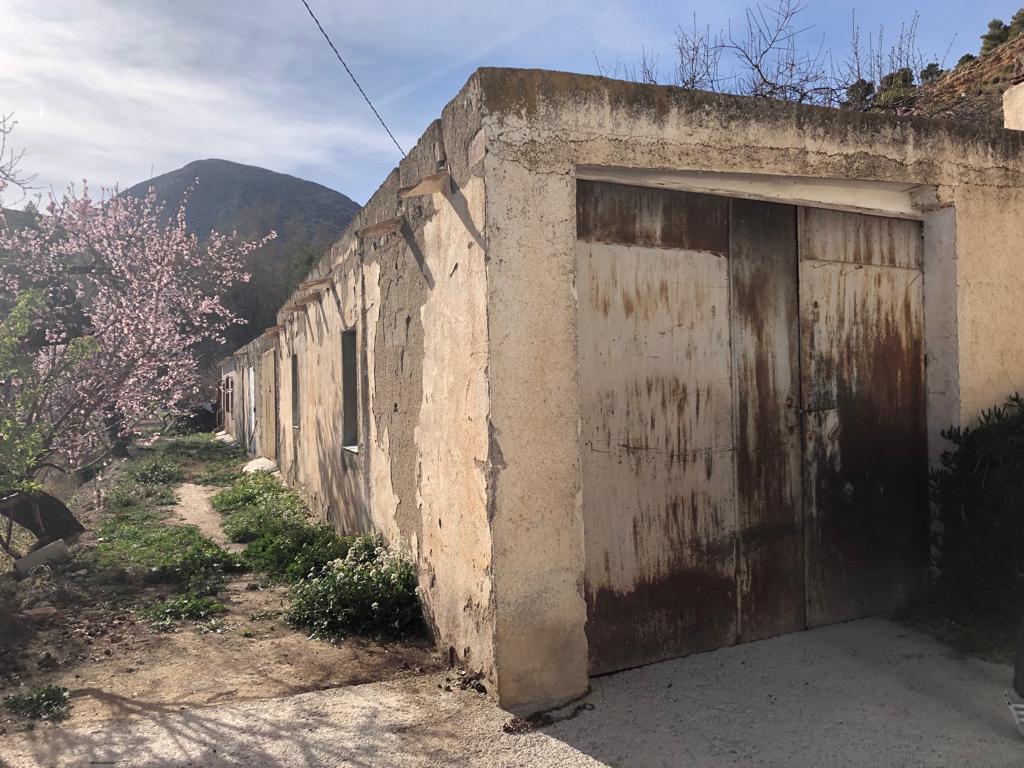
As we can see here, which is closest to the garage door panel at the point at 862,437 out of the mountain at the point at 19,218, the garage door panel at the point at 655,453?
the garage door panel at the point at 655,453

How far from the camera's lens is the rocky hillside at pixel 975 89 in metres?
7.55

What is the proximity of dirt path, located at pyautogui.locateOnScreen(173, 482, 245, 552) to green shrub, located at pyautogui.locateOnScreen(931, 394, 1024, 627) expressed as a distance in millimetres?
6026

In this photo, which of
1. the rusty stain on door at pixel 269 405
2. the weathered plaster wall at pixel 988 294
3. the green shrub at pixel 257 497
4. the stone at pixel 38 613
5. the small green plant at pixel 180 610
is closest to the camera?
the weathered plaster wall at pixel 988 294

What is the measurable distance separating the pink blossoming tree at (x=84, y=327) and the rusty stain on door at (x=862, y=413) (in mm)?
5204

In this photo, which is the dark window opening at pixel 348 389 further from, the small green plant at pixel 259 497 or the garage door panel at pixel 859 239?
the garage door panel at pixel 859 239

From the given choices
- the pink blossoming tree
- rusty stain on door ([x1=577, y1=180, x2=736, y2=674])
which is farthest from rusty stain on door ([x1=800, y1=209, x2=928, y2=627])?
the pink blossoming tree

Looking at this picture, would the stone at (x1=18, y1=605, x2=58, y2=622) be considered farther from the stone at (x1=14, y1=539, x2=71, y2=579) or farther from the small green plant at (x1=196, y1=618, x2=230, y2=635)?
the stone at (x1=14, y1=539, x2=71, y2=579)

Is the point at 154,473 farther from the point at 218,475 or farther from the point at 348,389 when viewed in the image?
the point at 348,389

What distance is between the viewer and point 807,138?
3721 millimetres

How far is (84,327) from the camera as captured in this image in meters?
11.0

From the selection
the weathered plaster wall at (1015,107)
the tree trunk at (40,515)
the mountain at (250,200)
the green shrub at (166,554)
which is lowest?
the green shrub at (166,554)

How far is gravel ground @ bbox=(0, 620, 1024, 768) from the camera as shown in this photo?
2.72 m

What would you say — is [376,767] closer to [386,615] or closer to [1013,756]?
[386,615]

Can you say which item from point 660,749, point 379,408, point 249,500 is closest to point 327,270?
point 379,408
